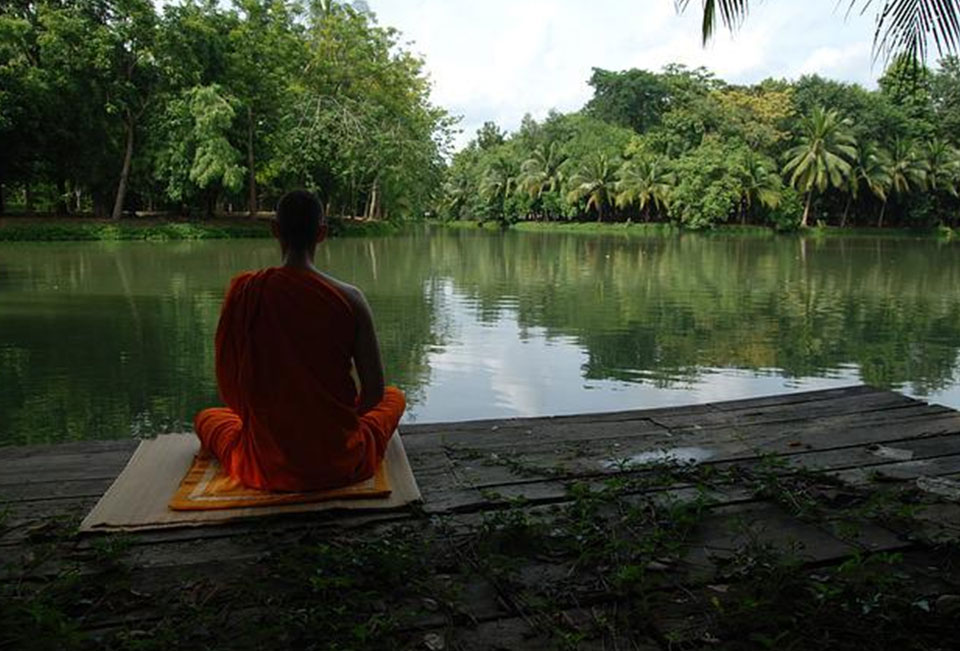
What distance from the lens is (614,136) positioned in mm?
41094

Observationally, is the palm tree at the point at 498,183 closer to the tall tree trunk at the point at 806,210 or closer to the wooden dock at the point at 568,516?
the tall tree trunk at the point at 806,210

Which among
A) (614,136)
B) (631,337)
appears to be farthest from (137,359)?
(614,136)

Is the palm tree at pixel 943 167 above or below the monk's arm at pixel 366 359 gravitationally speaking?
above

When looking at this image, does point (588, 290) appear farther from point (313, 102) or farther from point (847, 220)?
point (847, 220)

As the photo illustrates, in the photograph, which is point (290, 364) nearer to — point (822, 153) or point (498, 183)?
point (822, 153)

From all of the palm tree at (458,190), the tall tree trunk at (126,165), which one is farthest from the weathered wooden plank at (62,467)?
the palm tree at (458,190)

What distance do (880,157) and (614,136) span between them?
42.6 ft

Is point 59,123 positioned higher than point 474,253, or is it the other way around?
point 59,123

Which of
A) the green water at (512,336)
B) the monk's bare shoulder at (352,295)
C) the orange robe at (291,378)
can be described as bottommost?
the green water at (512,336)

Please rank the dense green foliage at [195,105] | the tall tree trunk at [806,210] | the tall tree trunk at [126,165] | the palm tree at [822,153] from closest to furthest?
the dense green foliage at [195,105] < the tall tree trunk at [126,165] < the palm tree at [822,153] < the tall tree trunk at [806,210]

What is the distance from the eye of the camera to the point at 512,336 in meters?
8.33

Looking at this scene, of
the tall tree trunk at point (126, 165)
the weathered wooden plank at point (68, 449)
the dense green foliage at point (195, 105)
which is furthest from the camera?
the tall tree trunk at point (126, 165)

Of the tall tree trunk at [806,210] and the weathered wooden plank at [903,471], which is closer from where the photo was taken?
the weathered wooden plank at [903,471]

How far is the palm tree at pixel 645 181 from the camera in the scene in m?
35.4
